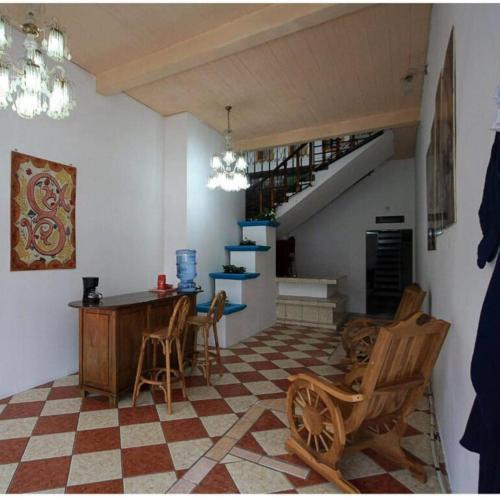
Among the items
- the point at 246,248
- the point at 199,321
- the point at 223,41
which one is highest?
the point at 223,41

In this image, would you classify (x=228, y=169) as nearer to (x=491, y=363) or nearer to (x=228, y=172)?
(x=228, y=172)

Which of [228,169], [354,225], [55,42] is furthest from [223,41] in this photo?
[354,225]

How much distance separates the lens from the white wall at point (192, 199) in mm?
5105

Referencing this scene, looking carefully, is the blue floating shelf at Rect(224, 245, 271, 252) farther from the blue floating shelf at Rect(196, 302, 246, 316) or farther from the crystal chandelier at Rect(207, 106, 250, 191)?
the crystal chandelier at Rect(207, 106, 250, 191)

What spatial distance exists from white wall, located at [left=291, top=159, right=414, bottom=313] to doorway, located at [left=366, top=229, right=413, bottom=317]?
0.15 meters

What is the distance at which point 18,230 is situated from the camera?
127 inches

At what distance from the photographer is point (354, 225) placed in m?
8.18

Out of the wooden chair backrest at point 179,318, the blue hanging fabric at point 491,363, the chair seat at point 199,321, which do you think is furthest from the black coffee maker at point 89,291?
the blue hanging fabric at point 491,363

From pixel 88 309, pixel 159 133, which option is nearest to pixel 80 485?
pixel 88 309

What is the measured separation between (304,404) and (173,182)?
13.3ft

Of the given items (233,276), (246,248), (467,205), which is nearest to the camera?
(467,205)

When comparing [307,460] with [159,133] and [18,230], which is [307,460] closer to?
[18,230]

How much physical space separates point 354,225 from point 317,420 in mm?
6780

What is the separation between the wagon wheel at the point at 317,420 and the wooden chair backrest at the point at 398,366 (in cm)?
11
